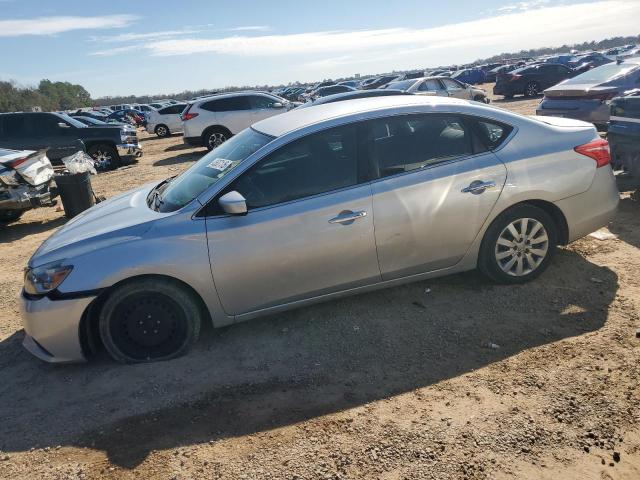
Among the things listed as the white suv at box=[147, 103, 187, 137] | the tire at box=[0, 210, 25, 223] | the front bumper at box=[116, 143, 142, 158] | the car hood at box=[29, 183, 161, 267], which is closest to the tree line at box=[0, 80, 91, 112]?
the white suv at box=[147, 103, 187, 137]

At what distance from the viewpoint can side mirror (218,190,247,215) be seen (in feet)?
11.2

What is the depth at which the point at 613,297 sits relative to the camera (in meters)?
3.99

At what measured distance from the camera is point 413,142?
13.0ft

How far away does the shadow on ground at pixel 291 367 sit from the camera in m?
3.02

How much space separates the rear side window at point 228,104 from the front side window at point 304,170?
462 inches

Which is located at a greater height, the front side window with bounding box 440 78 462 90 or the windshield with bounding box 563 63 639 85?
the front side window with bounding box 440 78 462 90

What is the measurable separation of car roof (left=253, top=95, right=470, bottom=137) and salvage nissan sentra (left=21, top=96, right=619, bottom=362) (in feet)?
0.08

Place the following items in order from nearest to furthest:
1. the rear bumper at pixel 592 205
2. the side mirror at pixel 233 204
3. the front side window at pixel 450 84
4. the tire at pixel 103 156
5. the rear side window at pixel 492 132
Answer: the side mirror at pixel 233 204
the rear side window at pixel 492 132
the rear bumper at pixel 592 205
the tire at pixel 103 156
the front side window at pixel 450 84

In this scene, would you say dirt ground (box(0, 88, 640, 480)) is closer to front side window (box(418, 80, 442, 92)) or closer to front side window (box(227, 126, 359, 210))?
front side window (box(227, 126, 359, 210))

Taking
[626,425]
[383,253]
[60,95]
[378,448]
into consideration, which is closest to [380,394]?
[378,448]

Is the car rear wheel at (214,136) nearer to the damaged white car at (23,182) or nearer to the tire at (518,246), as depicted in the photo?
the damaged white car at (23,182)

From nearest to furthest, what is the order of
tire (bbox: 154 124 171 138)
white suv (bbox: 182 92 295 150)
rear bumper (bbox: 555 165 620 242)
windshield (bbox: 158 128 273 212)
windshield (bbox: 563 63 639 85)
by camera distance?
windshield (bbox: 158 128 273 212)
rear bumper (bbox: 555 165 620 242)
windshield (bbox: 563 63 639 85)
white suv (bbox: 182 92 295 150)
tire (bbox: 154 124 171 138)

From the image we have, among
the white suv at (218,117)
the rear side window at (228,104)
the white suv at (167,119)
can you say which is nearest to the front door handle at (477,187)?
the white suv at (218,117)

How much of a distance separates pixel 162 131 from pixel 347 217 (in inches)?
901
